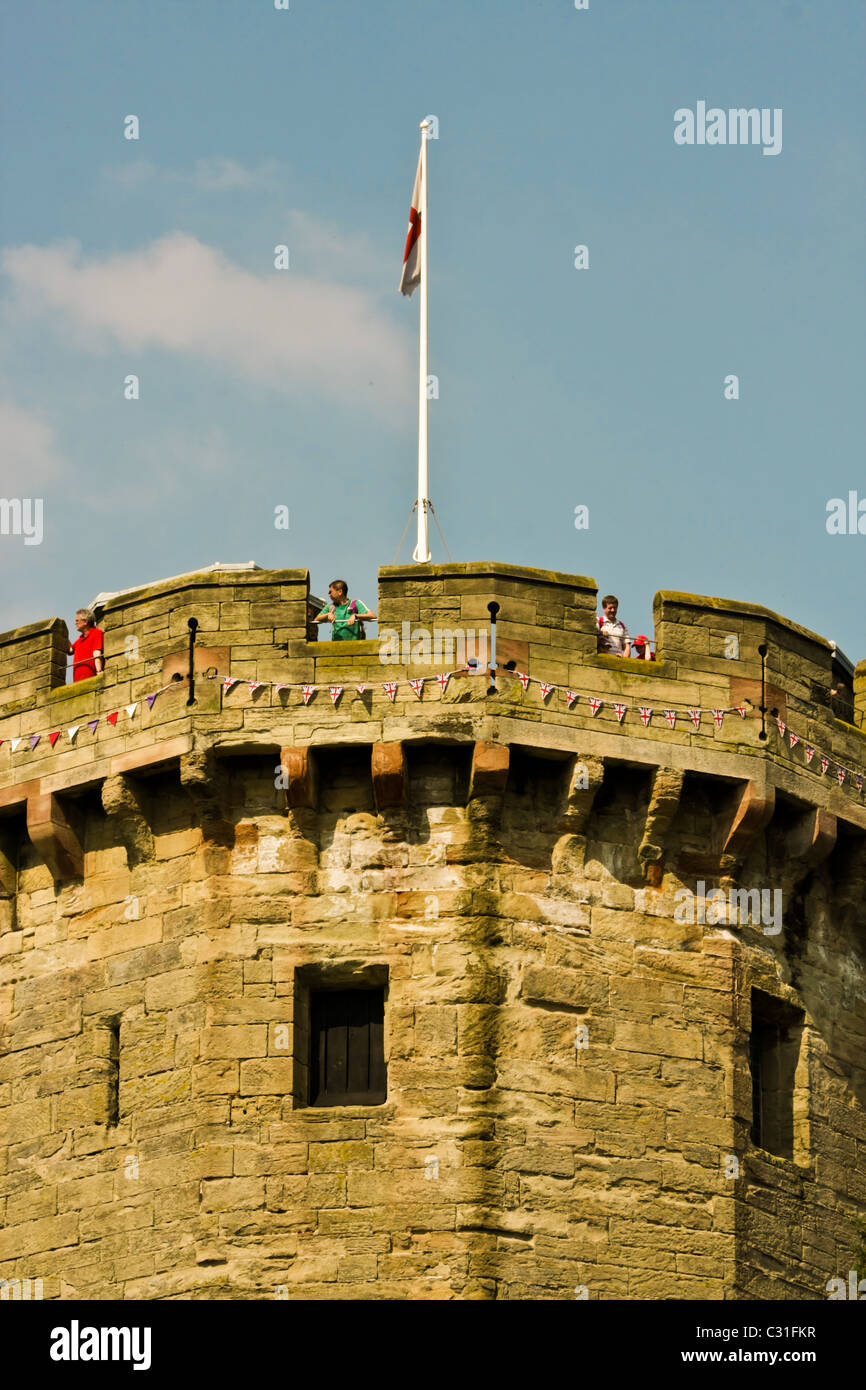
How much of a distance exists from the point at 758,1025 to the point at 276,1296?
5.16 metres

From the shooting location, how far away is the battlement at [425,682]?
94.1ft

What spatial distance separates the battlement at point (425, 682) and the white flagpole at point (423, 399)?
1252 mm

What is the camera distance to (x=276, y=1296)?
88.7ft

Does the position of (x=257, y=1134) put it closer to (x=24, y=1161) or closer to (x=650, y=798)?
(x=24, y=1161)

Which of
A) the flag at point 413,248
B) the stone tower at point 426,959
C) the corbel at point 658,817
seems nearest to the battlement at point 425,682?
the stone tower at point 426,959

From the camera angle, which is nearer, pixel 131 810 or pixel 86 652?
pixel 131 810

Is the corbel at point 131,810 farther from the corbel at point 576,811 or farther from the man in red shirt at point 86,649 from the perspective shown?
the corbel at point 576,811

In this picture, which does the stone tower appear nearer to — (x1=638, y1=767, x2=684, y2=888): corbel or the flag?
(x1=638, y1=767, x2=684, y2=888): corbel

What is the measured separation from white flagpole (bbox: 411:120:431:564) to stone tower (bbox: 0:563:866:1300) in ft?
5.97

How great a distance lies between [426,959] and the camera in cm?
2803

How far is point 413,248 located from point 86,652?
5.61m

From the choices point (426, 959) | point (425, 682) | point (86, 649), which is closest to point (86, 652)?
point (86, 649)

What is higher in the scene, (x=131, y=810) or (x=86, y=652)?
(x=86, y=652)

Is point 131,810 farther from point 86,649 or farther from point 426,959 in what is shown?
point 426,959
